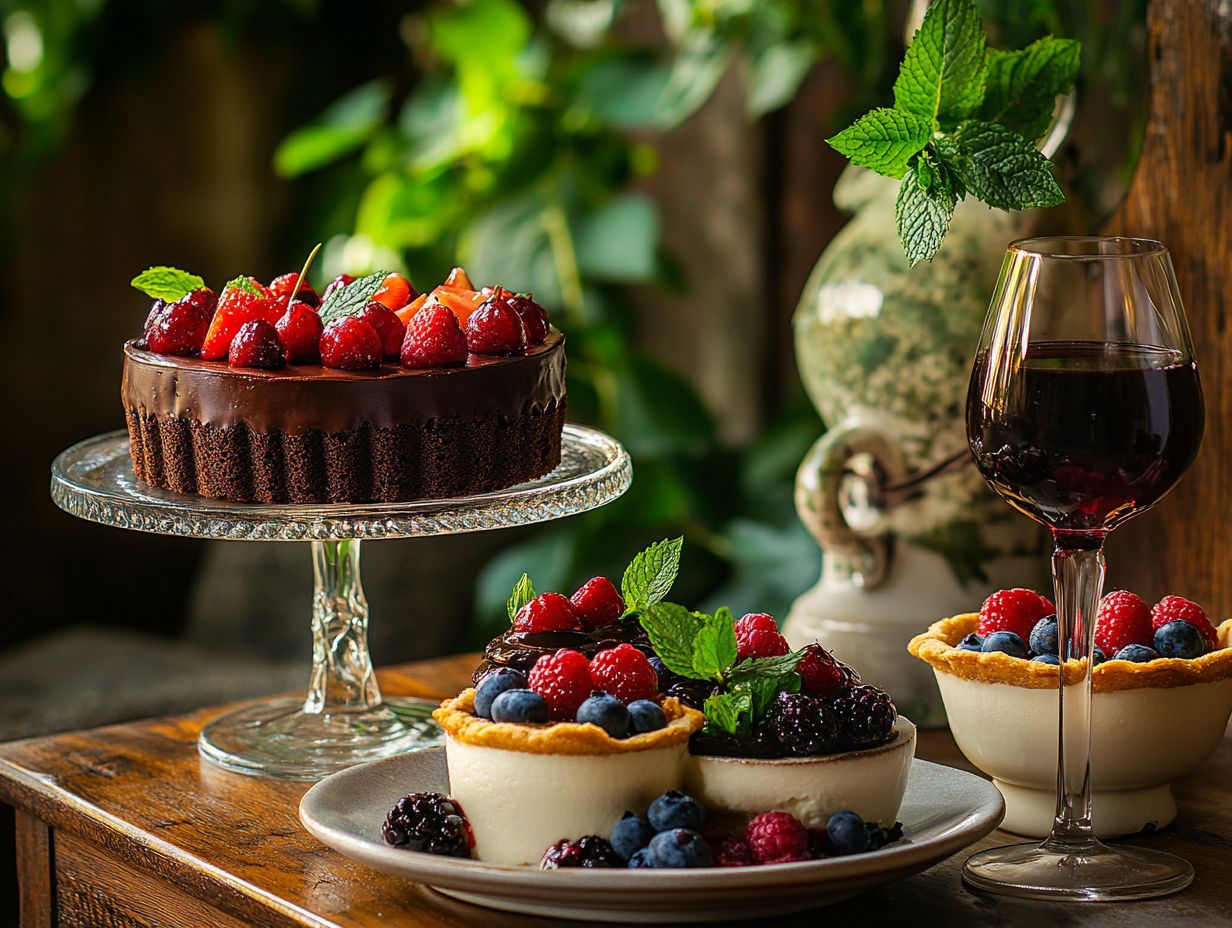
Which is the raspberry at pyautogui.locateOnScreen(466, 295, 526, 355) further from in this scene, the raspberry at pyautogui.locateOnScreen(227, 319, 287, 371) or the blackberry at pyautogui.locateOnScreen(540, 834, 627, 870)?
the blackberry at pyautogui.locateOnScreen(540, 834, 627, 870)

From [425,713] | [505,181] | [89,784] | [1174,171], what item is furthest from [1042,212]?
[505,181]

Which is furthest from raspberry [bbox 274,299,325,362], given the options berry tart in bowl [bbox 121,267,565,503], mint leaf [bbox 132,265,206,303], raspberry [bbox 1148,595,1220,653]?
raspberry [bbox 1148,595,1220,653]

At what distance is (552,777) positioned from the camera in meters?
0.82

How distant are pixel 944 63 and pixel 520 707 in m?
0.51

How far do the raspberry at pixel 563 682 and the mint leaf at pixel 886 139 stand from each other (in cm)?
37

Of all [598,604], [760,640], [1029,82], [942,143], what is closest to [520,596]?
[598,604]

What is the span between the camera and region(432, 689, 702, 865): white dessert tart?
0.82 metres

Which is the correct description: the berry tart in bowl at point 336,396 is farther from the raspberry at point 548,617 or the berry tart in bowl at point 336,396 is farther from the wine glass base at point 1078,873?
the wine glass base at point 1078,873

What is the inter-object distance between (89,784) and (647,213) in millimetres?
1629

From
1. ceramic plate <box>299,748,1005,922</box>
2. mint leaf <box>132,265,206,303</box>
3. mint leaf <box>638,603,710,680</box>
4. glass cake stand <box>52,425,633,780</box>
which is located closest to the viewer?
ceramic plate <box>299,748,1005,922</box>

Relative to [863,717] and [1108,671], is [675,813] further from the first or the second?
[1108,671]

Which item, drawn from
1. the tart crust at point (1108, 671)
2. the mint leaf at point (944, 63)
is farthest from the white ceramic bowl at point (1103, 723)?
the mint leaf at point (944, 63)

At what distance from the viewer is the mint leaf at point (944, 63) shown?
1.06 meters

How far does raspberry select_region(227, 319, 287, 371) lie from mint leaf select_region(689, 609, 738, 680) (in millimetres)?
457
